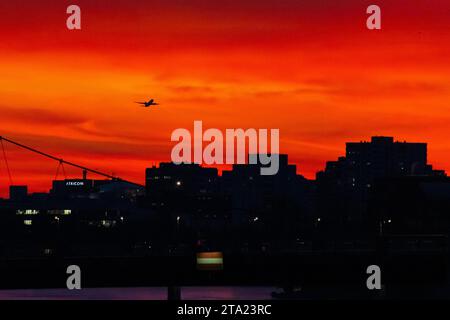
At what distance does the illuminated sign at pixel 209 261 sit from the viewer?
328 feet

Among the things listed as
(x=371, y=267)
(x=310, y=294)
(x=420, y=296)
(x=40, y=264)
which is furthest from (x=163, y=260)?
(x=310, y=294)

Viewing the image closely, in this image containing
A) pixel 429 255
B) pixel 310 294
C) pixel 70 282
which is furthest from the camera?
pixel 310 294

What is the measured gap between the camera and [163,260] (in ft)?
360

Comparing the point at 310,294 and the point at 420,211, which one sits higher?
the point at 420,211

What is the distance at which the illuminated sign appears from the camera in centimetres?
10000

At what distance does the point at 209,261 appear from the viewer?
102000 millimetres

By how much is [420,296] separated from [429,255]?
26349 mm

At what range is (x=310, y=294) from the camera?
17525cm
